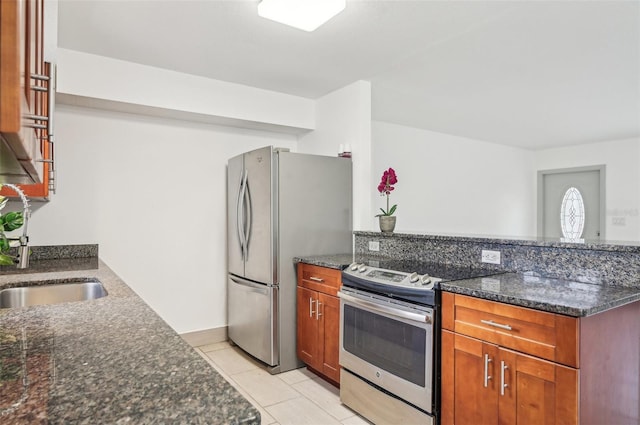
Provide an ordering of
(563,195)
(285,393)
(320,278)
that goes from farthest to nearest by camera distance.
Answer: (563,195)
(320,278)
(285,393)

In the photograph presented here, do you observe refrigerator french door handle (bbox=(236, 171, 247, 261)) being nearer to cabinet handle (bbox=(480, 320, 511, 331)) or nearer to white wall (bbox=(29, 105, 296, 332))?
white wall (bbox=(29, 105, 296, 332))

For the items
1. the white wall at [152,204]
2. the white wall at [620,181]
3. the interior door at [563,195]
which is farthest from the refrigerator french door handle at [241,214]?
the white wall at [620,181]

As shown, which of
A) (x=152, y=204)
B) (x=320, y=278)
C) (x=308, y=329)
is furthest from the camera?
(x=152, y=204)

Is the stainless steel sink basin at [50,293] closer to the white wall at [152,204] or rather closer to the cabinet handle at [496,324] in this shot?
the white wall at [152,204]

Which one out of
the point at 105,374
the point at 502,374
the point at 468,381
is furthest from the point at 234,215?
the point at 105,374

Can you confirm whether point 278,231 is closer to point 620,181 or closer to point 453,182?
point 453,182

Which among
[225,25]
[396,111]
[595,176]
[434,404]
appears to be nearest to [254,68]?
[225,25]

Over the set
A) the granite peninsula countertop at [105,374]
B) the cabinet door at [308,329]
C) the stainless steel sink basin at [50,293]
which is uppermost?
the granite peninsula countertop at [105,374]

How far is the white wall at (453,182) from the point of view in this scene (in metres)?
4.93

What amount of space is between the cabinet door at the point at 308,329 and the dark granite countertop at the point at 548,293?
4.07 ft

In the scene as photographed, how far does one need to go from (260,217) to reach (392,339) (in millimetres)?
1450

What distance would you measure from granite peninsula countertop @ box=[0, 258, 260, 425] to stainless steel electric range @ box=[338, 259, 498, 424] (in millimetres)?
1266

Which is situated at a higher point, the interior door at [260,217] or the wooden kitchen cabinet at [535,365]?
the interior door at [260,217]

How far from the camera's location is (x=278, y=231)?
304 cm
